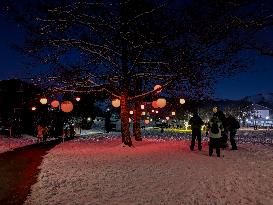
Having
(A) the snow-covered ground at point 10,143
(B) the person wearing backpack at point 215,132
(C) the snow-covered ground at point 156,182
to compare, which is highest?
(B) the person wearing backpack at point 215,132

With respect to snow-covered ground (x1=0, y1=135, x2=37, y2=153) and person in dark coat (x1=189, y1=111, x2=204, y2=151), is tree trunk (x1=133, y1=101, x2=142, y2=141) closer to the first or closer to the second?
snow-covered ground (x1=0, y1=135, x2=37, y2=153)

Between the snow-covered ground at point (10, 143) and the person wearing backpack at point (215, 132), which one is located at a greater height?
the person wearing backpack at point (215, 132)

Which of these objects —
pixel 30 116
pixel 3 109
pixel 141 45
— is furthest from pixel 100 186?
pixel 30 116

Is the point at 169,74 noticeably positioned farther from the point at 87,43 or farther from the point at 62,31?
the point at 62,31

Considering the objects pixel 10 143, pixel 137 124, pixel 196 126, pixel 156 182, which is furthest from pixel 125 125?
pixel 156 182

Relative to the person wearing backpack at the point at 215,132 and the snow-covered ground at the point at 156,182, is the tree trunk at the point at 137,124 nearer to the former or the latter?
the person wearing backpack at the point at 215,132

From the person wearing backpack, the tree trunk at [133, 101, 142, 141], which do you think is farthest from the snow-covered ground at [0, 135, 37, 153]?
the person wearing backpack

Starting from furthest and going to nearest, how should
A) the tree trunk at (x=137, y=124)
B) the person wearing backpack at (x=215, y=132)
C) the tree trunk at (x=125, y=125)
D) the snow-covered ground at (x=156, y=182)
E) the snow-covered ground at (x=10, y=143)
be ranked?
the tree trunk at (x=137, y=124) < the snow-covered ground at (x=10, y=143) < the tree trunk at (x=125, y=125) < the person wearing backpack at (x=215, y=132) < the snow-covered ground at (x=156, y=182)

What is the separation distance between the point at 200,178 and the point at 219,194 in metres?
2.06

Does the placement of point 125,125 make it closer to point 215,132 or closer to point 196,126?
point 196,126

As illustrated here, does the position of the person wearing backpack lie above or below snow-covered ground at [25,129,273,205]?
above

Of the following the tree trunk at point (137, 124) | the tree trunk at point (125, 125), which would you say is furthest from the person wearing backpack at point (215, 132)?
the tree trunk at point (137, 124)

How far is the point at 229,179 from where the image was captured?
1062 centimetres

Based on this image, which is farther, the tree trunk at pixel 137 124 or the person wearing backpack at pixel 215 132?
the tree trunk at pixel 137 124
